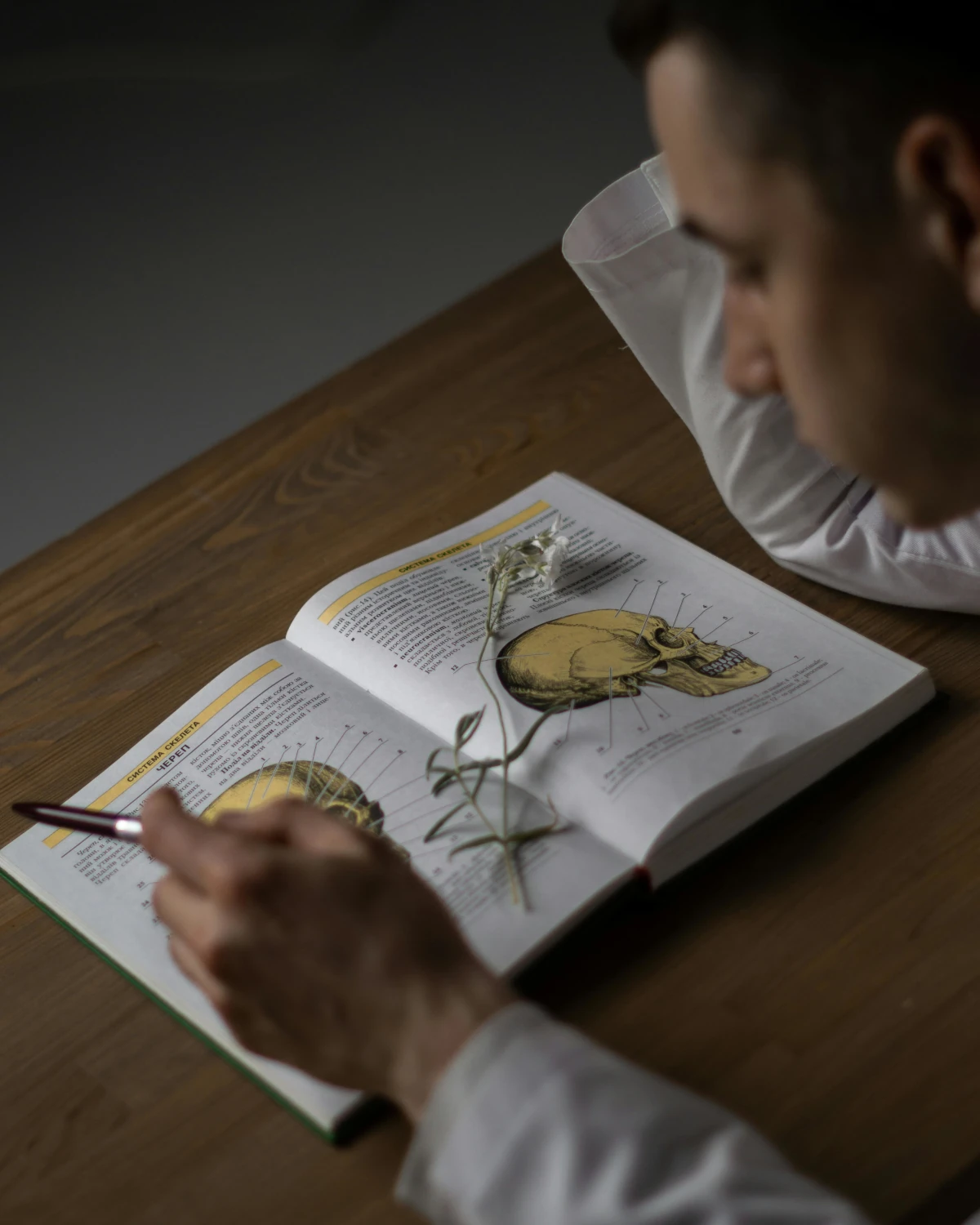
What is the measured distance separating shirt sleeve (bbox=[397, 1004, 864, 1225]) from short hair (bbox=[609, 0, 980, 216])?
0.39m

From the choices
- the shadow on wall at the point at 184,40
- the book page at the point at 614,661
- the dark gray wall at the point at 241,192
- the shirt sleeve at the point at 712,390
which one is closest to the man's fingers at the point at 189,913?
the book page at the point at 614,661

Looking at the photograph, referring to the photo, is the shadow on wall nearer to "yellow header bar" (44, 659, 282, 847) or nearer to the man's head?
"yellow header bar" (44, 659, 282, 847)

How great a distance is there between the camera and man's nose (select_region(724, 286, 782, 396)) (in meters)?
0.71

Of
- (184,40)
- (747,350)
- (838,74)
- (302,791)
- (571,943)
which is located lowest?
(571,943)

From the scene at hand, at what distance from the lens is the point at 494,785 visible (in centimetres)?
86

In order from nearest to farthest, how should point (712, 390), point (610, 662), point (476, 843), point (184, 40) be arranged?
point (476, 843)
point (610, 662)
point (712, 390)
point (184, 40)

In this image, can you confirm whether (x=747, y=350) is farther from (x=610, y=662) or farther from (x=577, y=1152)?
(x=577, y=1152)

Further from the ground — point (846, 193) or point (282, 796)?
point (846, 193)

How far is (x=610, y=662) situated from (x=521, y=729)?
0.09m

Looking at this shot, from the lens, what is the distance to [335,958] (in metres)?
0.66

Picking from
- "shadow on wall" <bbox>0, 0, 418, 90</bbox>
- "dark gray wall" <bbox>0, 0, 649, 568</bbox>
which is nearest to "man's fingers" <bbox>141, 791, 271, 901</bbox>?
"dark gray wall" <bbox>0, 0, 649, 568</bbox>

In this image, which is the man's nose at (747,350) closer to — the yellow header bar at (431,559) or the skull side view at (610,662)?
the skull side view at (610,662)

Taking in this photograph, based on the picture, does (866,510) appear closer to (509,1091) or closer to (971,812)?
(971,812)

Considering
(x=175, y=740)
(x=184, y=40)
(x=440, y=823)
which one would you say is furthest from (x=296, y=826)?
(x=184, y=40)
